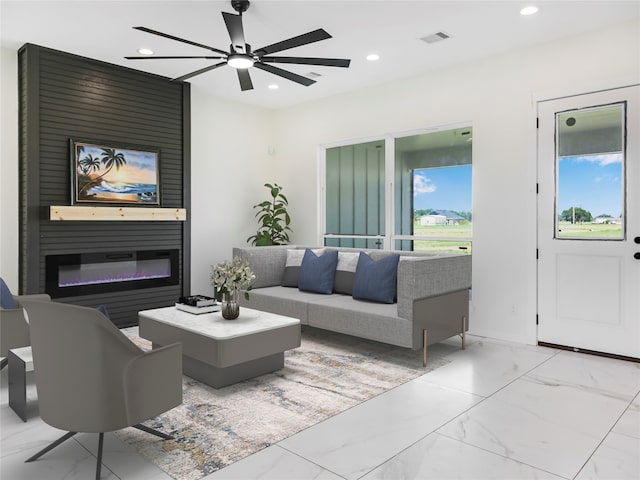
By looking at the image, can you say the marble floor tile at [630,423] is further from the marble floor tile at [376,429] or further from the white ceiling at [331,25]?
Answer: the white ceiling at [331,25]

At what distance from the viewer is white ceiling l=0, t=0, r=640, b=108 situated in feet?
11.6

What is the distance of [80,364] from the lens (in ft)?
6.35

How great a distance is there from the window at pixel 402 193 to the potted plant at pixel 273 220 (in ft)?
2.02

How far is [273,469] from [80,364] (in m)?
1.00

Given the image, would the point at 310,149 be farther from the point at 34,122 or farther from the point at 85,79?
the point at 34,122

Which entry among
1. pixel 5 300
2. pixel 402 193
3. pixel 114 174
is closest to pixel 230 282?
pixel 5 300

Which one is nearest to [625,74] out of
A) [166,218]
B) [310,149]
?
[310,149]

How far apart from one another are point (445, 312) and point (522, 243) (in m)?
1.15

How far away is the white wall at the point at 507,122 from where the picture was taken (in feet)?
13.1

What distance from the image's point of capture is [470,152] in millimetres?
4902

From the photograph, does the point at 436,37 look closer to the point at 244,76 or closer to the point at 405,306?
the point at 244,76

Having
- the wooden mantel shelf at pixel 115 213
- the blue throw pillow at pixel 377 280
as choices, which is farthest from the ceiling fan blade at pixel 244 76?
the wooden mantel shelf at pixel 115 213

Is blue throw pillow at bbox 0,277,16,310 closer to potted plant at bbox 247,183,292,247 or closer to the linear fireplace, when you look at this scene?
the linear fireplace

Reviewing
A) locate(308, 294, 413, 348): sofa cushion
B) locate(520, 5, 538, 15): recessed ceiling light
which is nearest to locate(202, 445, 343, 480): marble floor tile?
locate(308, 294, 413, 348): sofa cushion
